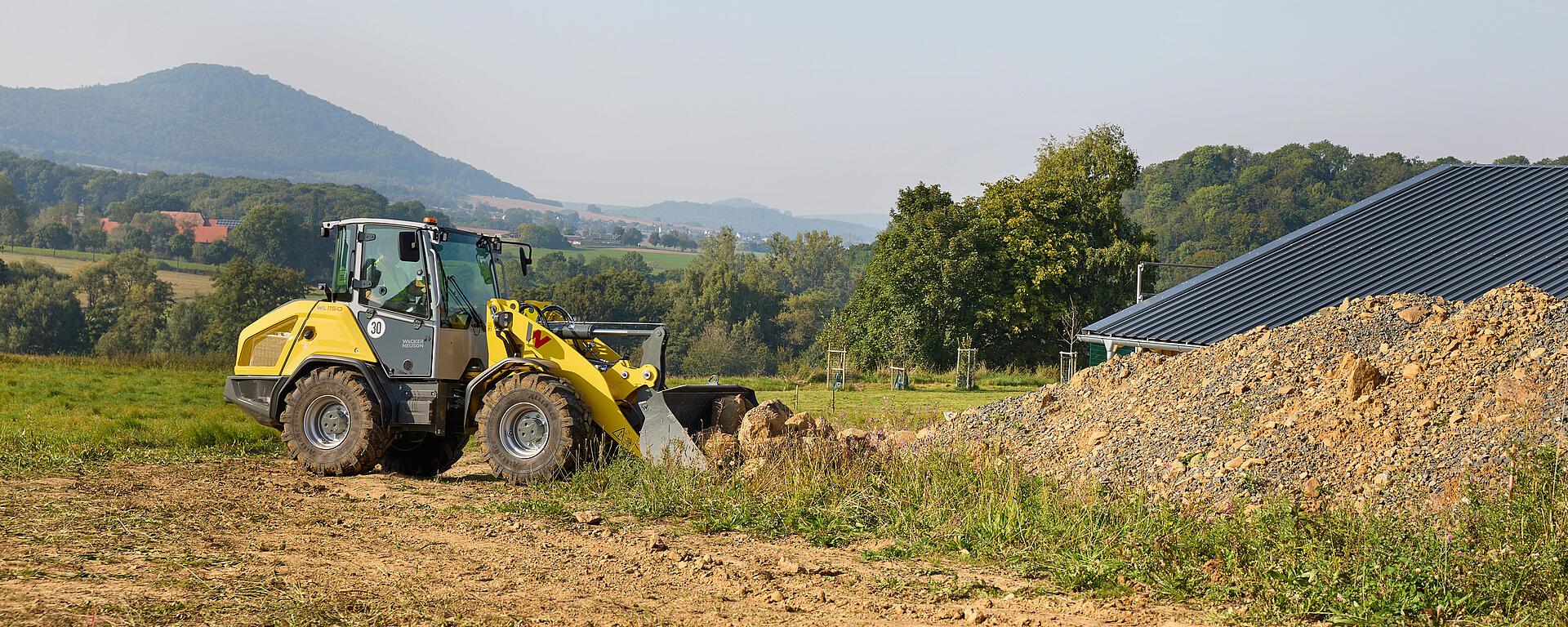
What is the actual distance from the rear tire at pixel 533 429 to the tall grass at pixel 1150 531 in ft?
0.87

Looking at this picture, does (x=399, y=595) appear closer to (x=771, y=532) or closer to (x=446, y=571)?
(x=446, y=571)

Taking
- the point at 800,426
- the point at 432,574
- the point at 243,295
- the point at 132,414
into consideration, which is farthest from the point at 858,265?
the point at 432,574

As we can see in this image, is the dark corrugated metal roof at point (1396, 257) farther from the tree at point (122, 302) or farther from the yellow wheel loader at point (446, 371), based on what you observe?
the tree at point (122, 302)

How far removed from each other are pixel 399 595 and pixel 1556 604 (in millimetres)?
6246

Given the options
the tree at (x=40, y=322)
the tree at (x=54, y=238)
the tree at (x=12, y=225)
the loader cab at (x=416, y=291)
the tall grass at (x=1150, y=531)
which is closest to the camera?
the tall grass at (x=1150, y=531)

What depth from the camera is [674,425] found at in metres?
10.5

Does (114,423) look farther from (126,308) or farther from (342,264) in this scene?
(126,308)

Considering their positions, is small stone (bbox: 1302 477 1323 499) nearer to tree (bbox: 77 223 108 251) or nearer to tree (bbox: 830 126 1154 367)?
tree (bbox: 830 126 1154 367)

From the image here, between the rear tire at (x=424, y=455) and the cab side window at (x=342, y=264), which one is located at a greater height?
the cab side window at (x=342, y=264)

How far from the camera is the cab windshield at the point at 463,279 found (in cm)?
1166

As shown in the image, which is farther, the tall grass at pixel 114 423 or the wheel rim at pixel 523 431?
the tall grass at pixel 114 423

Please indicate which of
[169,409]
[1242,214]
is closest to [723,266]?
[1242,214]

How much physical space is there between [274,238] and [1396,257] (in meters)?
86.9

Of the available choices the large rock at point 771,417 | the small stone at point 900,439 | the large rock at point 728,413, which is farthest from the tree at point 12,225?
the large rock at point 771,417
